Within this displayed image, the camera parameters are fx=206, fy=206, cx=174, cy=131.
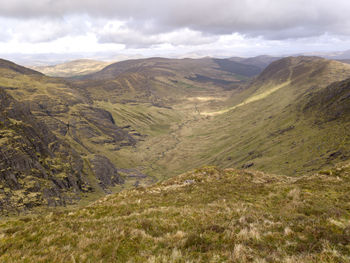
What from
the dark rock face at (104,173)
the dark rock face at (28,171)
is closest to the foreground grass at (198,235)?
the dark rock face at (28,171)

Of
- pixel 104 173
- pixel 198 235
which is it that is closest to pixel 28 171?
pixel 104 173

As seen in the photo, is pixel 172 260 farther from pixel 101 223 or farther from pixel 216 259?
pixel 101 223

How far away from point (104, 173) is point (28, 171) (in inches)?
3186

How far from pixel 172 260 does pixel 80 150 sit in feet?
650

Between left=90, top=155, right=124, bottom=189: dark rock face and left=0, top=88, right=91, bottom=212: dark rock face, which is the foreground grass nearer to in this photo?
left=0, top=88, right=91, bottom=212: dark rock face

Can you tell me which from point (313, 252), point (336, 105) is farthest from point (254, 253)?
point (336, 105)

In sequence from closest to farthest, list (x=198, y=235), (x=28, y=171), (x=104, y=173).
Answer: (x=198, y=235), (x=28, y=171), (x=104, y=173)

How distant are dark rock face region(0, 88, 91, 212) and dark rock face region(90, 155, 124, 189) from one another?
27.5m

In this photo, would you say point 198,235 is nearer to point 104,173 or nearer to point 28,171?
point 28,171

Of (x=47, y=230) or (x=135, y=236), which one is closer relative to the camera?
(x=135, y=236)

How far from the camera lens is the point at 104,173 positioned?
538ft

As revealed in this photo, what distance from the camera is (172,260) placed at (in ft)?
24.5

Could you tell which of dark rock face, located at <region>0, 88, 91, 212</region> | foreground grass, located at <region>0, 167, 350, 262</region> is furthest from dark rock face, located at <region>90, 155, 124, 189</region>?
foreground grass, located at <region>0, 167, 350, 262</region>

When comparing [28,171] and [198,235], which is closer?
[198,235]
